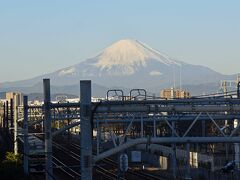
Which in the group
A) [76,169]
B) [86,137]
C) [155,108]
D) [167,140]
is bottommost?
[76,169]

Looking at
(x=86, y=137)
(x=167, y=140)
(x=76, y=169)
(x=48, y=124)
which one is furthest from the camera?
(x=76, y=169)

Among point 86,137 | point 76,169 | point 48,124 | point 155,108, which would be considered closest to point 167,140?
point 155,108

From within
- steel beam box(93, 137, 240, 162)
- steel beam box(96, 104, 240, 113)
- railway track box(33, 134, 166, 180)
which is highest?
steel beam box(96, 104, 240, 113)

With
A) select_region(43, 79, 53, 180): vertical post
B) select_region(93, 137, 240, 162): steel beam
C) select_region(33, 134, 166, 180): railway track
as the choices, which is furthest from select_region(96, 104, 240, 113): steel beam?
select_region(33, 134, 166, 180): railway track

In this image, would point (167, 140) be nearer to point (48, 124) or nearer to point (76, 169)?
point (48, 124)

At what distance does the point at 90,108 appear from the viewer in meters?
9.89

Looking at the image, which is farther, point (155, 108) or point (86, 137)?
point (155, 108)

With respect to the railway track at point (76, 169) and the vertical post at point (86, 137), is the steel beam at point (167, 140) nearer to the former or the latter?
Answer: the vertical post at point (86, 137)

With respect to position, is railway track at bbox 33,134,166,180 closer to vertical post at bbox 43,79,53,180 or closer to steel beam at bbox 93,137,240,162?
vertical post at bbox 43,79,53,180

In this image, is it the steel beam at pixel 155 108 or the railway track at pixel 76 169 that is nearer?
the steel beam at pixel 155 108

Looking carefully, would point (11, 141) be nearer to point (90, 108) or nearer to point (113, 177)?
point (113, 177)

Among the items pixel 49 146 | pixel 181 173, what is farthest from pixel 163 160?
pixel 49 146

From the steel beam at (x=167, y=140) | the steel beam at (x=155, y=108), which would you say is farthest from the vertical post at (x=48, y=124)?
the steel beam at (x=167, y=140)

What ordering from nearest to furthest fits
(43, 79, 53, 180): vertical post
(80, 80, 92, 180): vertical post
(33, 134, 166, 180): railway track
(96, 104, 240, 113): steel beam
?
(80, 80, 92, 180): vertical post → (96, 104, 240, 113): steel beam → (43, 79, 53, 180): vertical post → (33, 134, 166, 180): railway track
